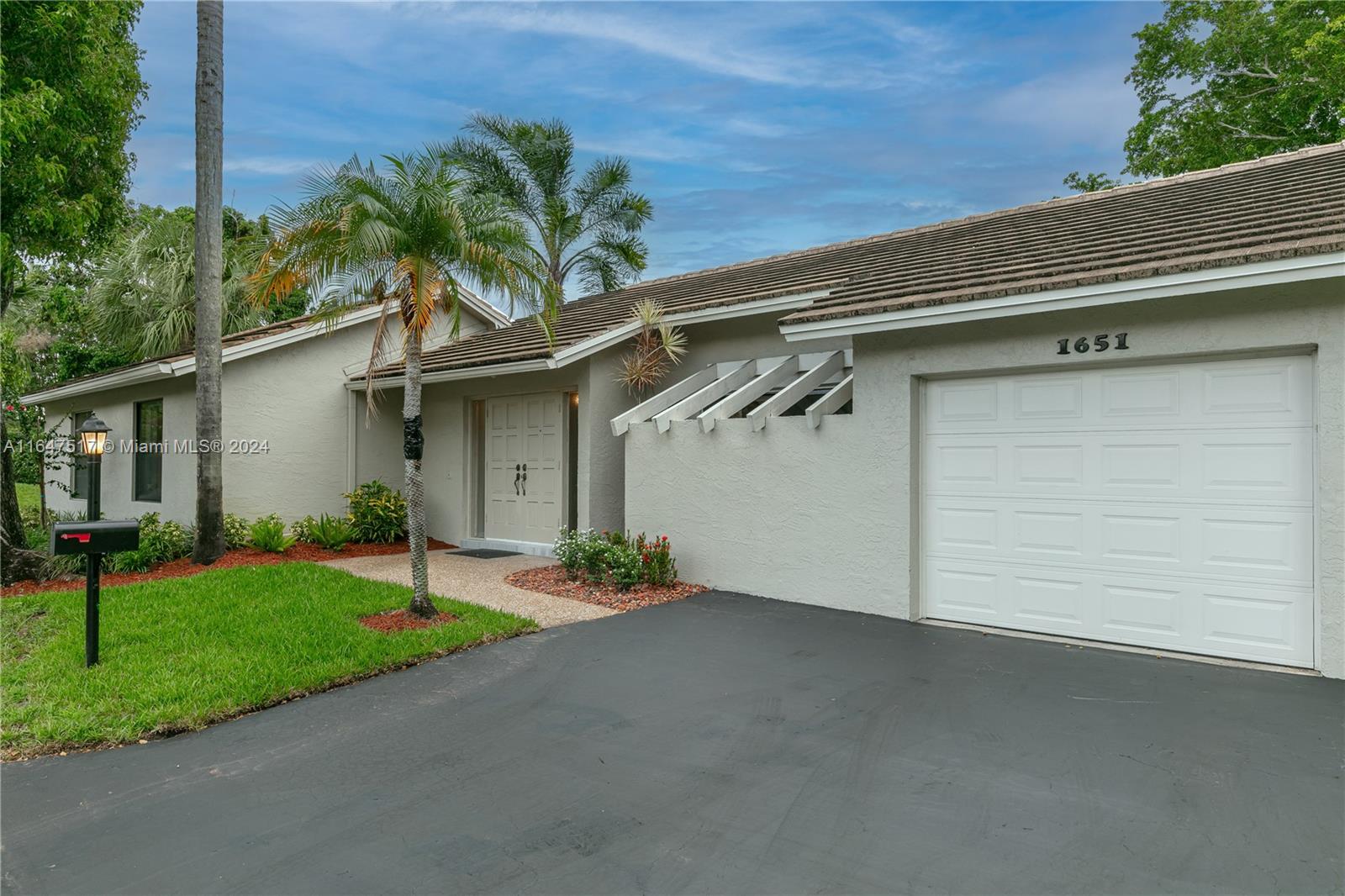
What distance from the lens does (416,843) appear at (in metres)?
3.53

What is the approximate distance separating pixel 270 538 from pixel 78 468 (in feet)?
28.9

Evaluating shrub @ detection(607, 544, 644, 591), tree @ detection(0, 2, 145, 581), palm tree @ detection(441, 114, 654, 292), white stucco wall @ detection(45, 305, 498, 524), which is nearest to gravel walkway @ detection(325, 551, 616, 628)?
shrub @ detection(607, 544, 644, 591)

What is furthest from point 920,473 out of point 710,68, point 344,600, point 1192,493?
point 710,68

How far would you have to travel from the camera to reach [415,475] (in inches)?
303

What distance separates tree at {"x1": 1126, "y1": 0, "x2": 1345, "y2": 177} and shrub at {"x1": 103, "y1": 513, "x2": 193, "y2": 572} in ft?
81.2

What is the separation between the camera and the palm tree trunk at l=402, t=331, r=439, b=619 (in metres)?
7.53

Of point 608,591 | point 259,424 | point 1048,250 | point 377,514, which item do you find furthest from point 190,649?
point 1048,250

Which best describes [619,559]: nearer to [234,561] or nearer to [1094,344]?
[1094,344]

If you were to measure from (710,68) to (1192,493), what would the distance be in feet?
30.3

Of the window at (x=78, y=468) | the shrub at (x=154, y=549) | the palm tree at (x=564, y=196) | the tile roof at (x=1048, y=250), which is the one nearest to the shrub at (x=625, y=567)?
the tile roof at (x=1048, y=250)

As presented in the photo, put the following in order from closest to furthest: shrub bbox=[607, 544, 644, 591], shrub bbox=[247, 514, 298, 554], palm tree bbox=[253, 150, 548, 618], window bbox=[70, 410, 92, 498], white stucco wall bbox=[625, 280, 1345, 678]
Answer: white stucco wall bbox=[625, 280, 1345, 678], palm tree bbox=[253, 150, 548, 618], shrub bbox=[607, 544, 644, 591], shrub bbox=[247, 514, 298, 554], window bbox=[70, 410, 92, 498]

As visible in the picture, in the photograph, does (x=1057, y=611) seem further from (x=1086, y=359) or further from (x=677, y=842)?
(x=677, y=842)

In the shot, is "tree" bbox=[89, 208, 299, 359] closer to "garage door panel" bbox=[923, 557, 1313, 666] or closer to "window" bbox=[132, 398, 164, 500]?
"window" bbox=[132, 398, 164, 500]

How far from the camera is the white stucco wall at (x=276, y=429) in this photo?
516 inches
